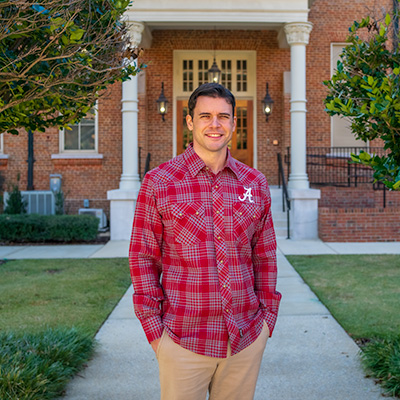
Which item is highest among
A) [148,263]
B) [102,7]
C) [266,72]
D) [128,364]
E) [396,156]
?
[266,72]

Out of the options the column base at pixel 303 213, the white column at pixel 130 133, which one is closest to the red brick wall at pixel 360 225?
the column base at pixel 303 213

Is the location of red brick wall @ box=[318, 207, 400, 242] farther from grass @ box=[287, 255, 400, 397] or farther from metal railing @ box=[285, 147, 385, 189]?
metal railing @ box=[285, 147, 385, 189]

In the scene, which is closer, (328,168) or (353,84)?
(353,84)

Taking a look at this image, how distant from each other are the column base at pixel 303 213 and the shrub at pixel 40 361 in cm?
Answer: 746

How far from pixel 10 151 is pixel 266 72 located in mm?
7450

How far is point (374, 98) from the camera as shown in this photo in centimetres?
344

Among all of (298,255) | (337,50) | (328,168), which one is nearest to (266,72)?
(337,50)

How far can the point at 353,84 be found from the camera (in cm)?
404

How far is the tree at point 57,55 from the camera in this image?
327 centimetres

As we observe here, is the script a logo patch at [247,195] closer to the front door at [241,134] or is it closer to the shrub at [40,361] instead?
the shrub at [40,361]

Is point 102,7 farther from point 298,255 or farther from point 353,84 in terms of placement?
point 298,255

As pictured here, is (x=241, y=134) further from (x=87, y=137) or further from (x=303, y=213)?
(x=87, y=137)

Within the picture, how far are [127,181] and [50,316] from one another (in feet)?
21.2

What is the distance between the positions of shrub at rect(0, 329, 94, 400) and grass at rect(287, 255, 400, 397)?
2381 mm
